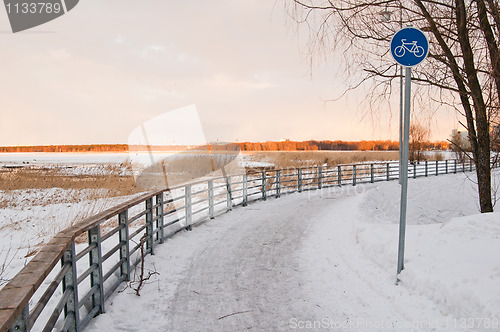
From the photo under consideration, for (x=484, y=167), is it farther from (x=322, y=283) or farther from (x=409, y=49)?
(x=322, y=283)

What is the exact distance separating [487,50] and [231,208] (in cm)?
803

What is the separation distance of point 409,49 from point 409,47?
0.09 feet

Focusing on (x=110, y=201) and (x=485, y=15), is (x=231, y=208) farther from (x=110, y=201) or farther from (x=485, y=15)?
(x=485, y=15)

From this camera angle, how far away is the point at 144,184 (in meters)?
22.2

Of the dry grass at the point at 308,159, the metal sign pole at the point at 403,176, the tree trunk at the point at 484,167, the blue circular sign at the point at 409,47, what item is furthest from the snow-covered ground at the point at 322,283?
the dry grass at the point at 308,159

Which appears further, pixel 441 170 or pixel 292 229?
pixel 441 170

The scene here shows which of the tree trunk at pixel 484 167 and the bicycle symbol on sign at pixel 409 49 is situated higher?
the bicycle symbol on sign at pixel 409 49

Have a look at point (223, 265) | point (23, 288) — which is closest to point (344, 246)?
point (223, 265)

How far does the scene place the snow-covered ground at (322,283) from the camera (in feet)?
12.4

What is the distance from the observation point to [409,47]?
4.60m

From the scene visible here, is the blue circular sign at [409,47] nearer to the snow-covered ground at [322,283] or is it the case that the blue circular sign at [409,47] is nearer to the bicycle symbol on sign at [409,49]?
the bicycle symbol on sign at [409,49]

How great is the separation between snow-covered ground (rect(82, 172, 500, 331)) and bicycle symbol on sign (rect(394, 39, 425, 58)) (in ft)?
9.00

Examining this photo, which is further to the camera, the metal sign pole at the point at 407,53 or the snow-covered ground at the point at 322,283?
the metal sign pole at the point at 407,53

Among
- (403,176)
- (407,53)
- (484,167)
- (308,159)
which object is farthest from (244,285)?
(308,159)
